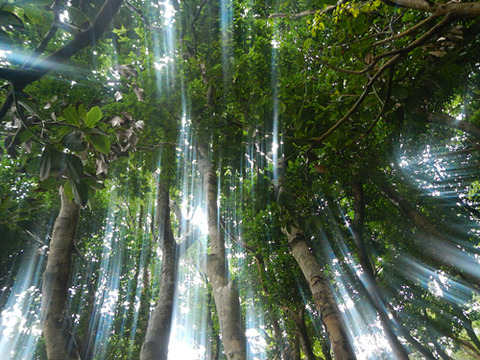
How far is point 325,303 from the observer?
3457mm

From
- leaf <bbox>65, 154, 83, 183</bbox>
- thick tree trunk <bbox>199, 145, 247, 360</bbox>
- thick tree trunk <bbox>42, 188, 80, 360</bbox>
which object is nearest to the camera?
leaf <bbox>65, 154, 83, 183</bbox>

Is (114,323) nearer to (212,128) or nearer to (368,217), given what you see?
(368,217)

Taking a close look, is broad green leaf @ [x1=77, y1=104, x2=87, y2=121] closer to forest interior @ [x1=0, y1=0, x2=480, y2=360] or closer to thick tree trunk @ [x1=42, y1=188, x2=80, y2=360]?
forest interior @ [x1=0, y1=0, x2=480, y2=360]

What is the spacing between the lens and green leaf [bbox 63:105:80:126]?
3.40 ft

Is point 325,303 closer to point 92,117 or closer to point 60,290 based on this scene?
point 60,290

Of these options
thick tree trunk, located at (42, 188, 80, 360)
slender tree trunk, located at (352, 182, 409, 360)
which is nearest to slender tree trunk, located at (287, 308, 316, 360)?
slender tree trunk, located at (352, 182, 409, 360)

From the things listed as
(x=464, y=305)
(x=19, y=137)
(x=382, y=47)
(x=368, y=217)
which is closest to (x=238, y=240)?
(x=368, y=217)

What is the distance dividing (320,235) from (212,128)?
583 cm

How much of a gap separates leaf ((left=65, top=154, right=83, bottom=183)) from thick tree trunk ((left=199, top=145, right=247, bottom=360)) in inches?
104

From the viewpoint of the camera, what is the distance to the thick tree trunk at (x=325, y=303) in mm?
3074

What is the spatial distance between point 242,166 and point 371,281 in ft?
10.8

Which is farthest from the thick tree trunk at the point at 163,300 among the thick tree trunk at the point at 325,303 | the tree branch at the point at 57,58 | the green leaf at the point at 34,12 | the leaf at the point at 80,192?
the green leaf at the point at 34,12

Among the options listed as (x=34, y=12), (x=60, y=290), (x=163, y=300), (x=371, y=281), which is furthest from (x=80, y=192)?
(x=371, y=281)

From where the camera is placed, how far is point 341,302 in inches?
403
